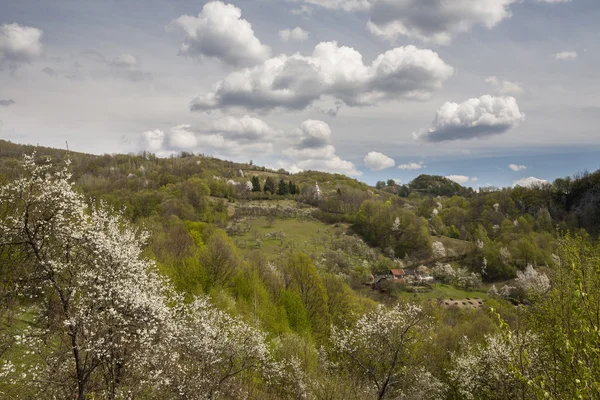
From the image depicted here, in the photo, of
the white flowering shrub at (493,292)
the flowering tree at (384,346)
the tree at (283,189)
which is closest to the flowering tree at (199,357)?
the flowering tree at (384,346)

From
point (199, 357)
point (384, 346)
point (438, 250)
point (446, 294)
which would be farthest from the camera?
point (438, 250)

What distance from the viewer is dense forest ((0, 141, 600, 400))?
11.0m

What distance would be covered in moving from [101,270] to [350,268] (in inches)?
2551

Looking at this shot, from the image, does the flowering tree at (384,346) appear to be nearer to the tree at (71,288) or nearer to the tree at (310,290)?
the tree at (310,290)

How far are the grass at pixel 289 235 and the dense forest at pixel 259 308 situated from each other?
891mm

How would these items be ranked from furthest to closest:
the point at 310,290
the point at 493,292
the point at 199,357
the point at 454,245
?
the point at 454,245, the point at 493,292, the point at 310,290, the point at 199,357

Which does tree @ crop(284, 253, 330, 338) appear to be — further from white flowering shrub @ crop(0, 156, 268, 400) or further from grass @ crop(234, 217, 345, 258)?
grass @ crop(234, 217, 345, 258)

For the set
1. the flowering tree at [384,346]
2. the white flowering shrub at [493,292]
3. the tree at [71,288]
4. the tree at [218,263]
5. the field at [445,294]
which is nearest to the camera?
the tree at [71,288]

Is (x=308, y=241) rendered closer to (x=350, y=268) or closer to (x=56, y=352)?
(x=350, y=268)

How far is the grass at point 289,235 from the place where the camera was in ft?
248

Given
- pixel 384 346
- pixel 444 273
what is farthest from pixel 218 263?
pixel 444 273

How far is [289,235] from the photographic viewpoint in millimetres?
90125

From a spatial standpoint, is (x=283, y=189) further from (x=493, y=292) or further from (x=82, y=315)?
(x=82, y=315)

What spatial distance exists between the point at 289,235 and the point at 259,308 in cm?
5982
